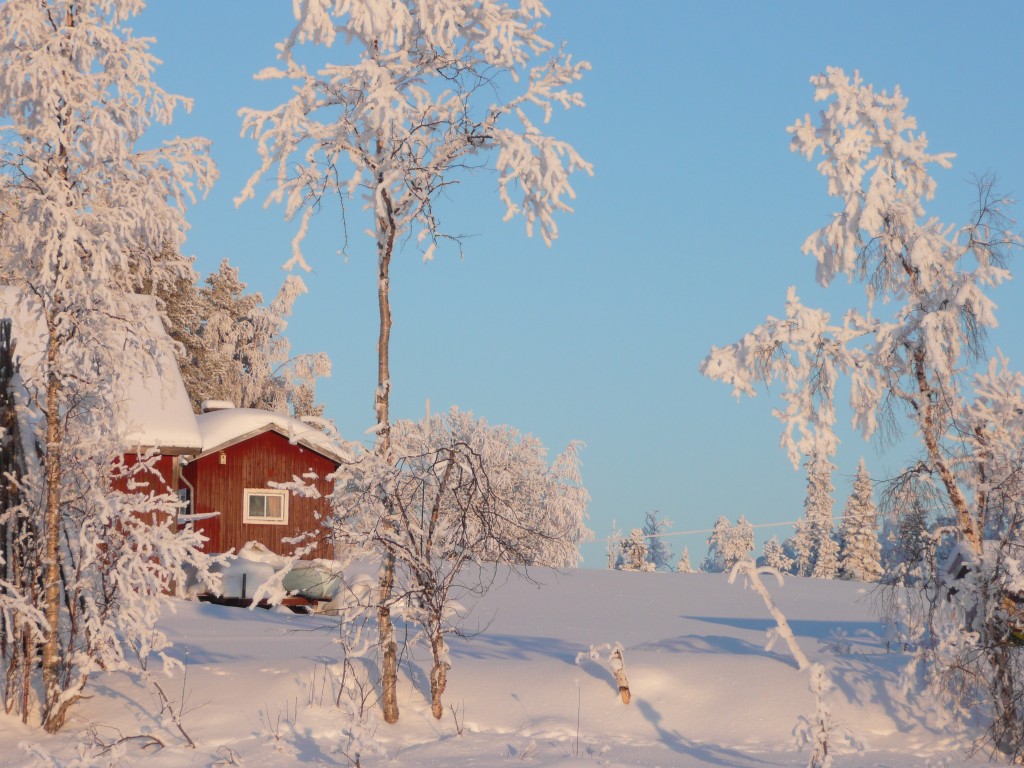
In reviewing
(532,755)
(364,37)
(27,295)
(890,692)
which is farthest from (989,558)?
(27,295)

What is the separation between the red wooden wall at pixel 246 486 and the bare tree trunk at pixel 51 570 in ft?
53.5

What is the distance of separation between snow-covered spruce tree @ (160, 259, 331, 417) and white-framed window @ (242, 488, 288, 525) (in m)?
14.9

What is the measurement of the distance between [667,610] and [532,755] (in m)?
17.5

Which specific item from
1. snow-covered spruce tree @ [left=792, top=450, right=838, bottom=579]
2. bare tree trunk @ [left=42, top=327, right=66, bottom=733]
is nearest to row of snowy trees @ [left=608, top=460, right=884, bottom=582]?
snow-covered spruce tree @ [left=792, top=450, right=838, bottom=579]

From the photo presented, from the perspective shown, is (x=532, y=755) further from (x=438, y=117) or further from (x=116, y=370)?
(x=438, y=117)

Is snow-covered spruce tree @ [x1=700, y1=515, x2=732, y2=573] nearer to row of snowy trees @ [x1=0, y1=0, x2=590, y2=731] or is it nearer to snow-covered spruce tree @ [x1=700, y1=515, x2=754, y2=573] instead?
snow-covered spruce tree @ [x1=700, y1=515, x2=754, y2=573]

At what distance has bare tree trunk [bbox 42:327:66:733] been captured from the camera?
425 inches

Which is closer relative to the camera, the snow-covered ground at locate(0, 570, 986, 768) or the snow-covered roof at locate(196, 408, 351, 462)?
the snow-covered ground at locate(0, 570, 986, 768)

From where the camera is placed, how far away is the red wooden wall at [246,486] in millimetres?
27828

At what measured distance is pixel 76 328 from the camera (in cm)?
1134

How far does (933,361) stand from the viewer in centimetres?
1162

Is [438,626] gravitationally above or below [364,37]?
below

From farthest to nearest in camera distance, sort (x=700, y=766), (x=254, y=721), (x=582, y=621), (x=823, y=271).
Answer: (x=582, y=621) → (x=823, y=271) → (x=254, y=721) → (x=700, y=766)

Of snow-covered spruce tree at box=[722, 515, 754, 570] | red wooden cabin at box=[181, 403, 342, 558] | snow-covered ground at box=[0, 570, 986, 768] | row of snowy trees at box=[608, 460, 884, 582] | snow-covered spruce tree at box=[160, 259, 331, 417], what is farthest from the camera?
snow-covered spruce tree at box=[722, 515, 754, 570]
